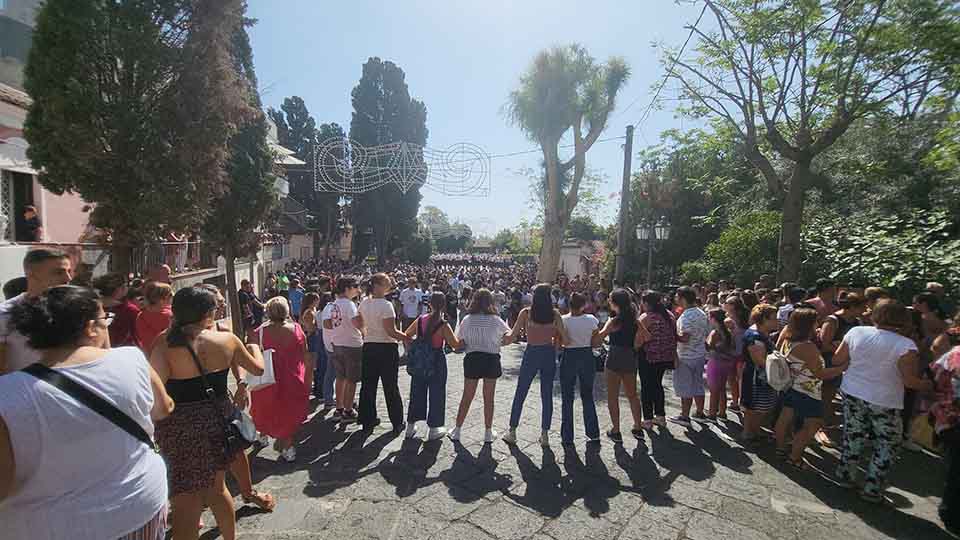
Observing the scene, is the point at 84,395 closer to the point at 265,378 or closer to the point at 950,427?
the point at 265,378

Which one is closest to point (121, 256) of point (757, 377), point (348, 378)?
point (348, 378)

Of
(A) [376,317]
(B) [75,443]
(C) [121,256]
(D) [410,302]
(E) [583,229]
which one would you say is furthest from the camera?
(E) [583,229]

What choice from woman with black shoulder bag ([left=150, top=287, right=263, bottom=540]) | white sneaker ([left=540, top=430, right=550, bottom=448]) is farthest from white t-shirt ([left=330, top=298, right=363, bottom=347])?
woman with black shoulder bag ([left=150, top=287, right=263, bottom=540])

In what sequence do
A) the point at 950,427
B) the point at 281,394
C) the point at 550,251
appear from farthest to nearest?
the point at 550,251, the point at 281,394, the point at 950,427

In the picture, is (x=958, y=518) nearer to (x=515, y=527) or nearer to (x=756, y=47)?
(x=515, y=527)

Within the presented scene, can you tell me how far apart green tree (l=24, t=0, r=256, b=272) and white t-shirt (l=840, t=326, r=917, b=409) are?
302 inches

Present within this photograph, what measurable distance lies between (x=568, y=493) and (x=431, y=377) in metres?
1.72

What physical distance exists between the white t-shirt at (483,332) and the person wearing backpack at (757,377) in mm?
2478

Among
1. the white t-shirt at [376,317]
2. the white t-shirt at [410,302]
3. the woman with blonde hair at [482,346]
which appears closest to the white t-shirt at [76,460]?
the white t-shirt at [376,317]

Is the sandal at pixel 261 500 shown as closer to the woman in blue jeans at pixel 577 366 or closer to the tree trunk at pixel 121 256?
the woman in blue jeans at pixel 577 366

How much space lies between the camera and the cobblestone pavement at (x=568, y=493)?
3.08 m

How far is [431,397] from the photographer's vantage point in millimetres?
4652

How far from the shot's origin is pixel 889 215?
1016 centimetres

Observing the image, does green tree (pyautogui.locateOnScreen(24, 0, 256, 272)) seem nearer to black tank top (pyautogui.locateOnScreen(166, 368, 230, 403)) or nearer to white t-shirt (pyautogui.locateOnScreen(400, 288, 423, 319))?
white t-shirt (pyautogui.locateOnScreen(400, 288, 423, 319))
